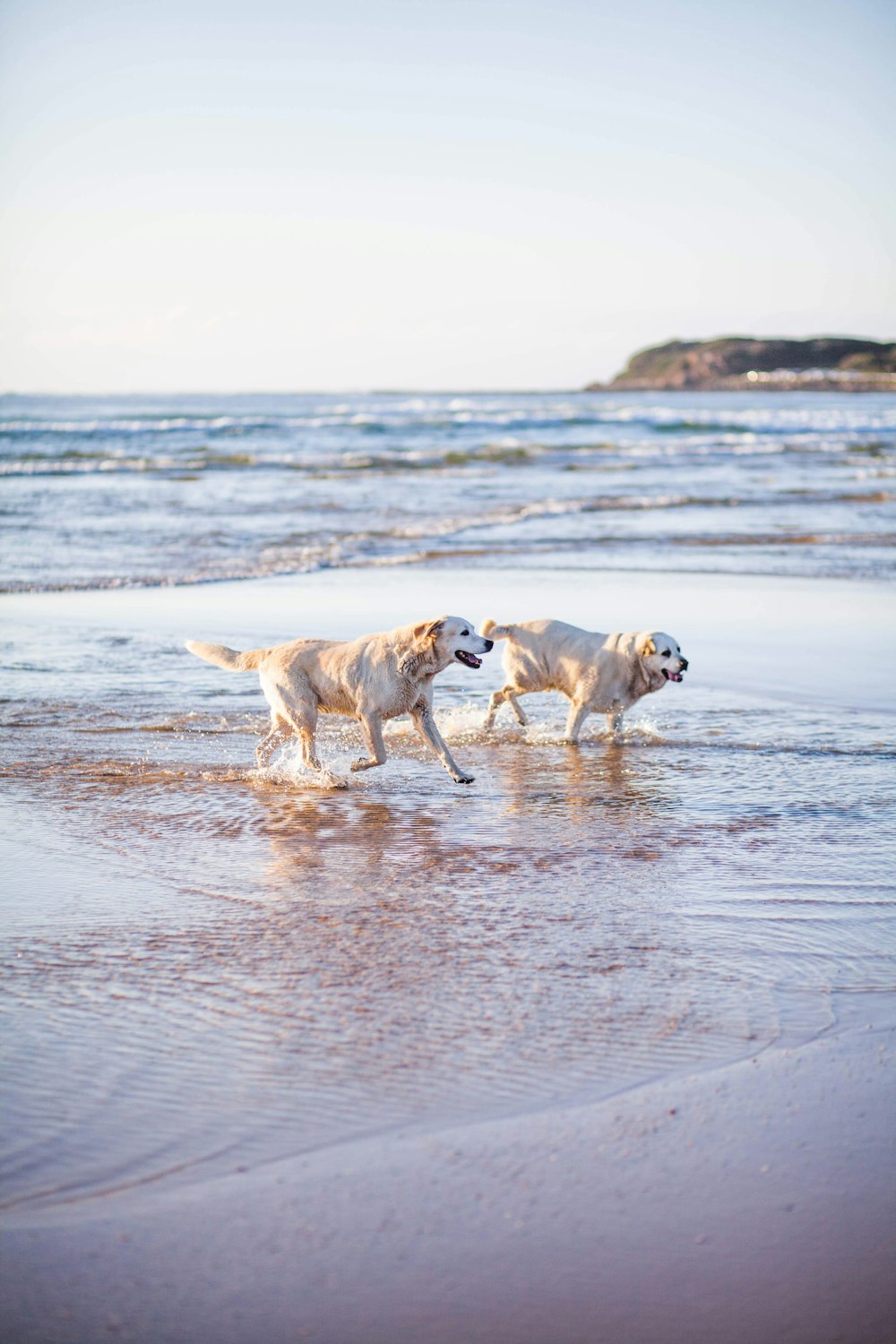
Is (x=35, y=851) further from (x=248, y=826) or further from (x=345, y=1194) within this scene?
(x=345, y=1194)

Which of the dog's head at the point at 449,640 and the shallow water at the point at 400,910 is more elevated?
the dog's head at the point at 449,640

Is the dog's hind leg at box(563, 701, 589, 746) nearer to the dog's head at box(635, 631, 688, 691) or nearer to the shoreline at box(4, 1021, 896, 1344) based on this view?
the dog's head at box(635, 631, 688, 691)

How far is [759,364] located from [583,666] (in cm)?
13138

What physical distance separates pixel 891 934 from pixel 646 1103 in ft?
6.04

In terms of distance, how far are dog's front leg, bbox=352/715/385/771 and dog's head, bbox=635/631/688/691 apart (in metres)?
2.12

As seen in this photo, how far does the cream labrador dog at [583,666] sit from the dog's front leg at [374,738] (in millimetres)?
1637

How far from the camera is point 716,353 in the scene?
13725 cm

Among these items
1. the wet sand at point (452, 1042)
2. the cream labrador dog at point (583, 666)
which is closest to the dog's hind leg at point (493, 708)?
the cream labrador dog at point (583, 666)

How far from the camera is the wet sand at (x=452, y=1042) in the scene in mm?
3145

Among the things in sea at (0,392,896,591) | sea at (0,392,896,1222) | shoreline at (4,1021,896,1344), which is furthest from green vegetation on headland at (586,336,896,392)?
shoreline at (4,1021,896,1344)

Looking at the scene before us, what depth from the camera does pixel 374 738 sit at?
7977 millimetres

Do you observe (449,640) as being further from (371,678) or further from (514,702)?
(514,702)

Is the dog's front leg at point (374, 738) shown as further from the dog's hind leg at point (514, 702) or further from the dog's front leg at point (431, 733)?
the dog's hind leg at point (514, 702)

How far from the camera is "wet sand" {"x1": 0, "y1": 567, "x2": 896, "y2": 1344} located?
314 cm
